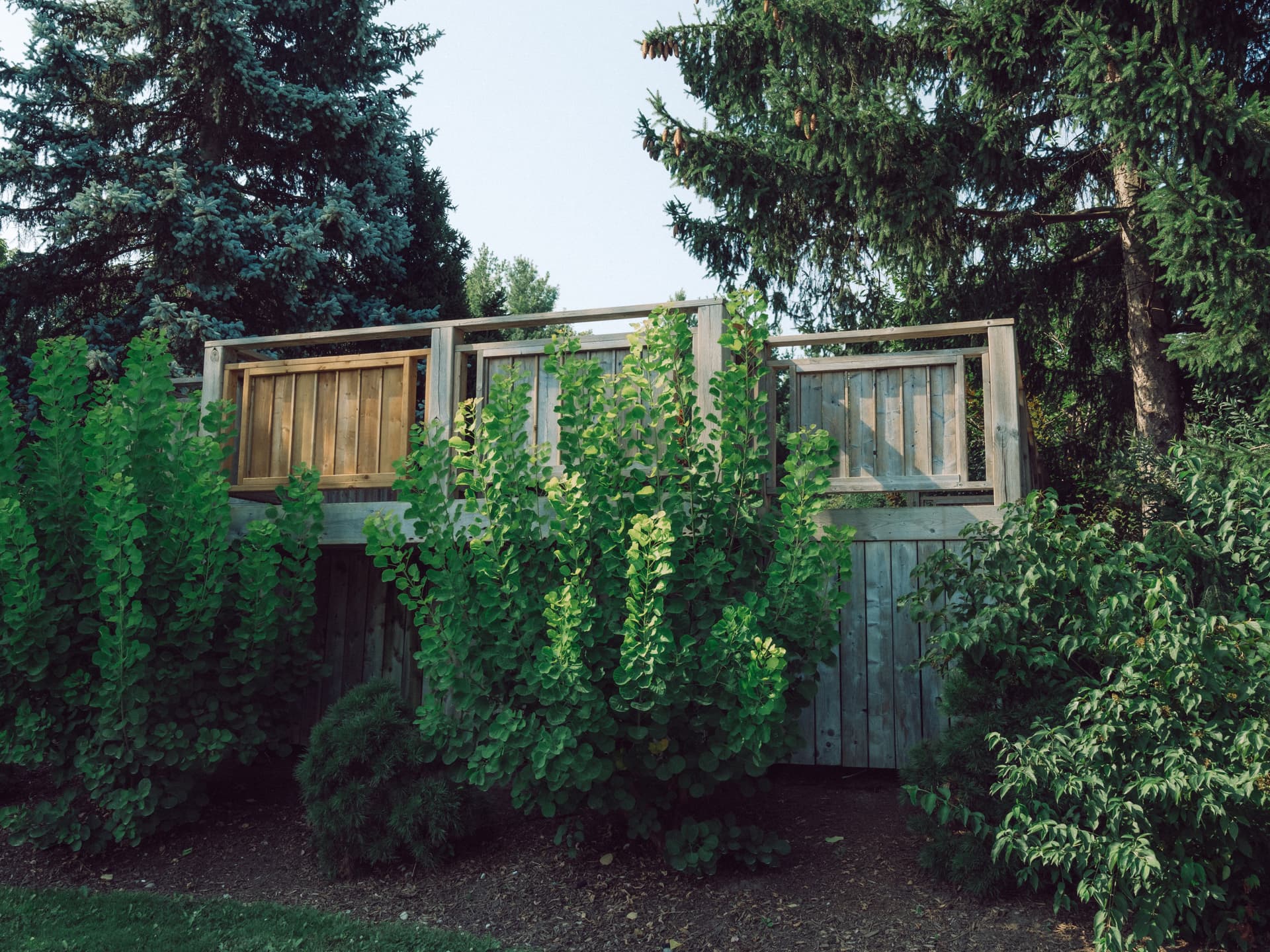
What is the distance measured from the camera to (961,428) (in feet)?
18.1

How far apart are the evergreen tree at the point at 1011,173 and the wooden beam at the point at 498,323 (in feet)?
12.2

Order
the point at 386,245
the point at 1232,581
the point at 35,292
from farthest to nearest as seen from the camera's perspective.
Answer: the point at 386,245 < the point at 35,292 < the point at 1232,581

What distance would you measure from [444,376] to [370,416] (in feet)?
1.98

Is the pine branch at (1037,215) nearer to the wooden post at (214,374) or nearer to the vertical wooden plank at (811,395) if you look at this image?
the vertical wooden plank at (811,395)

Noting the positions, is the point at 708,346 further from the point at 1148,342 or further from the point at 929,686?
the point at 1148,342

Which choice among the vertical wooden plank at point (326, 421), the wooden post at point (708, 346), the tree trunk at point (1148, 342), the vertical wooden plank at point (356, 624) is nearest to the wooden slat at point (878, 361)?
the wooden post at point (708, 346)

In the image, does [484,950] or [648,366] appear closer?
[484,950]

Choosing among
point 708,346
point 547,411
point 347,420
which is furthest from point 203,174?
point 708,346

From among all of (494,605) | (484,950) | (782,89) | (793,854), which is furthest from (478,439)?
(782,89)

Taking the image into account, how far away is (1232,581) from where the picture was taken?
4.61m

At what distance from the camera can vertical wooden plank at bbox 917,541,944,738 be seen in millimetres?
5781

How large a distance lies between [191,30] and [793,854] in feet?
39.1

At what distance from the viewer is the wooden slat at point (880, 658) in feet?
19.2

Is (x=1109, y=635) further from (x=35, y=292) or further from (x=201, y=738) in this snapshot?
(x=35, y=292)
